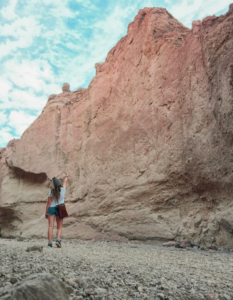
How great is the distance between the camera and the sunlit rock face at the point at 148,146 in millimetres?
5109

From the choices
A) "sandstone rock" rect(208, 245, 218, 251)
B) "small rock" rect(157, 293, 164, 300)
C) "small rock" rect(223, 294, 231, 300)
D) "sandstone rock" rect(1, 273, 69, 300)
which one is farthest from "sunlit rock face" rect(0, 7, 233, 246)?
"sandstone rock" rect(1, 273, 69, 300)

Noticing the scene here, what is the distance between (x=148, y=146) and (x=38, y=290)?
5.69 metres

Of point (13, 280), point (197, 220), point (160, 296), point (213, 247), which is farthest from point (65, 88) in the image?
point (160, 296)

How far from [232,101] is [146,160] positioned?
2644 mm

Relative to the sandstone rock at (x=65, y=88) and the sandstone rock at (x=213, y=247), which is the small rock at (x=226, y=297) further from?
the sandstone rock at (x=65, y=88)

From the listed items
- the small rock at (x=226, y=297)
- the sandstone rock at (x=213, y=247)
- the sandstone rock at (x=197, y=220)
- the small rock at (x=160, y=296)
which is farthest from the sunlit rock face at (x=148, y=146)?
the small rock at (x=160, y=296)

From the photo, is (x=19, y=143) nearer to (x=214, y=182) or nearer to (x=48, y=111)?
(x=48, y=111)

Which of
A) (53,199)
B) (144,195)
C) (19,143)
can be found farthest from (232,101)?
(19,143)

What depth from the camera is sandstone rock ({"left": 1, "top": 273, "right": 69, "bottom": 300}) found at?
1.12 metres

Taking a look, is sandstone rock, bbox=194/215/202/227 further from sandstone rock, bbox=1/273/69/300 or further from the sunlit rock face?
sandstone rock, bbox=1/273/69/300

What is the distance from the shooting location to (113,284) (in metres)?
1.57

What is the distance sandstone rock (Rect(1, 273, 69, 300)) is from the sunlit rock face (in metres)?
3.92

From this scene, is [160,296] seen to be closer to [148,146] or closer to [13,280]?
[13,280]

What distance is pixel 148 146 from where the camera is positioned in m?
6.67
